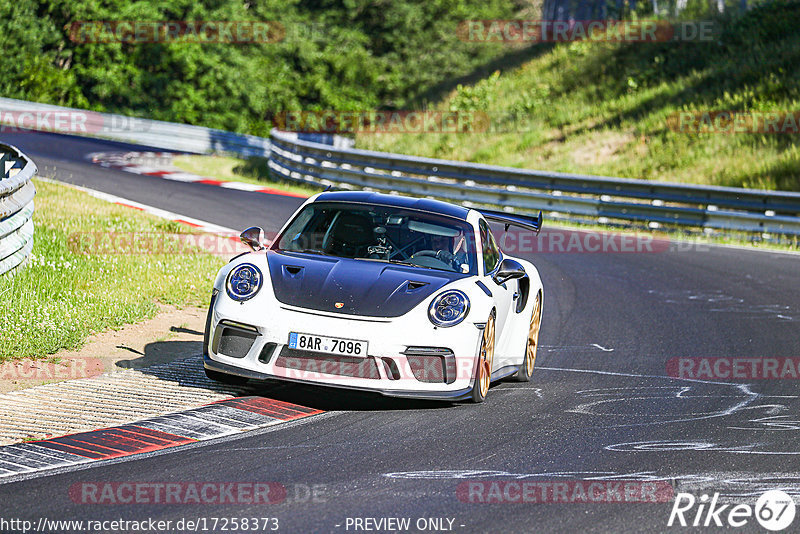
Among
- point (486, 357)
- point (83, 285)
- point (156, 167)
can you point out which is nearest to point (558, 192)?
point (156, 167)

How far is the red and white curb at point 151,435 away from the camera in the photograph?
5324 mm

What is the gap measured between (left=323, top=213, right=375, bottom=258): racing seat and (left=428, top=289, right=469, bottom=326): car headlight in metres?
A: 0.98

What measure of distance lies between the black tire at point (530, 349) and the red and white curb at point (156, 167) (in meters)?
13.3

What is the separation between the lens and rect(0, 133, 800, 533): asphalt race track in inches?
186

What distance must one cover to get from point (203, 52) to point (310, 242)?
135 ft

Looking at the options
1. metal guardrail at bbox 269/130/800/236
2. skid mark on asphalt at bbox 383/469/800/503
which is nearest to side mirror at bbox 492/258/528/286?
skid mark on asphalt at bbox 383/469/800/503

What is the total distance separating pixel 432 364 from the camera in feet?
21.9

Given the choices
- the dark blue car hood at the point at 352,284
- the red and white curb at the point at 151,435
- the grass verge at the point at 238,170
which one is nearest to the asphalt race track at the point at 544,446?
the red and white curb at the point at 151,435

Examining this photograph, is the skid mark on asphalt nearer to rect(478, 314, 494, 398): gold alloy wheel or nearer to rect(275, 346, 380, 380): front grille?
rect(275, 346, 380, 380): front grille

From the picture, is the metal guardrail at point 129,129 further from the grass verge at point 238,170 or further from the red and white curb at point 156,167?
the red and white curb at point 156,167

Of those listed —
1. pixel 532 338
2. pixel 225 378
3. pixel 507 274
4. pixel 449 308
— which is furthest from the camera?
pixel 532 338

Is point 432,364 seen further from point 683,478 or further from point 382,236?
point 683,478

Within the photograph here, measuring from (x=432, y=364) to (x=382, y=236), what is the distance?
149 cm

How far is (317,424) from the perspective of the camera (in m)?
6.33
